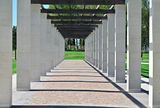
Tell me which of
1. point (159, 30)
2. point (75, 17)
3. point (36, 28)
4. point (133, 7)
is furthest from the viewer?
point (75, 17)

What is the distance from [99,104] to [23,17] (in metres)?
7.87

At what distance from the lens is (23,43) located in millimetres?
19734

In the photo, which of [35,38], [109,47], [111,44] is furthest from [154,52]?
[109,47]

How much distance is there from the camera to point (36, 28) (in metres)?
24.5

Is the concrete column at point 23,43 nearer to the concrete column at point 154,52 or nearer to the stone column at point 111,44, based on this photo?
the concrete column at point 154,52

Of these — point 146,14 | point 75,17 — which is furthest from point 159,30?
point 146,14

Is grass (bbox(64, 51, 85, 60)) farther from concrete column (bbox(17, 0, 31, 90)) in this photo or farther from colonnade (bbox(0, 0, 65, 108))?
concrete column (bbox(17, 0, 31, 90))

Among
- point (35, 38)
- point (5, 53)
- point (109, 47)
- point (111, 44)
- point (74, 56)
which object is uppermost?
point (35, 38)

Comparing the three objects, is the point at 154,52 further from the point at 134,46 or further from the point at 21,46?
the point at 21,46

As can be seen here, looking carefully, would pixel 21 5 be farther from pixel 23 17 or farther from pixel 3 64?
pixel 3 64

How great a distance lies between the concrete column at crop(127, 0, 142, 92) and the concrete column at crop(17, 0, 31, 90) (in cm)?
514

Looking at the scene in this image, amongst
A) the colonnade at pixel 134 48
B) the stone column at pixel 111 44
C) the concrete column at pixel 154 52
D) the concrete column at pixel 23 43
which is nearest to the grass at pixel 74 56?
the colonnade at pixel 134 48

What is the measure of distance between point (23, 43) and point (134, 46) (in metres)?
5.71

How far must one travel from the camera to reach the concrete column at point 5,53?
13422 millimetres
